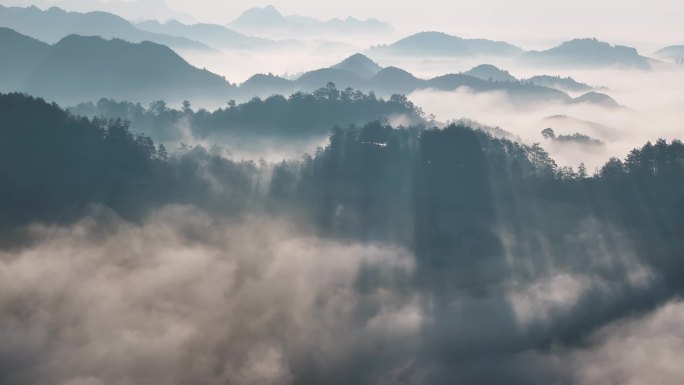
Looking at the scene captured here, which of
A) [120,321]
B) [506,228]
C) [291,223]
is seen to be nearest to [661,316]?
[506,228]

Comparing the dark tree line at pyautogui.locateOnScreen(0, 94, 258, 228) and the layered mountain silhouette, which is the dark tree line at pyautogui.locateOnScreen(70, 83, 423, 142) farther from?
the layered mountain silhouette

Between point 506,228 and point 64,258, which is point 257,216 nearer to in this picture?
point 64,258

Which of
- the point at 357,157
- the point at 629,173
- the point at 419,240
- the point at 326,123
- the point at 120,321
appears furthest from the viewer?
the point at 326,123

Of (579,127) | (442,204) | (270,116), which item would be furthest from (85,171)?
(579,127)

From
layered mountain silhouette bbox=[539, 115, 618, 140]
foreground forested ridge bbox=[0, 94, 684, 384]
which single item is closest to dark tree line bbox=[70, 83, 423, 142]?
foreground forested ridge bbox=[0, 94, 684, 384]

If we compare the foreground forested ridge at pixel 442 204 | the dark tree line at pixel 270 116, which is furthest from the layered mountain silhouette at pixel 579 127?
the foreground forested ridge at pixel 442 204

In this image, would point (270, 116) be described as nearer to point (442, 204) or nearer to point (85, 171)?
point (85, 171)

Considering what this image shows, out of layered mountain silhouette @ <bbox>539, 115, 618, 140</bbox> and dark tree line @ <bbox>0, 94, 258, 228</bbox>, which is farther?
layered mountain silhouette @ <bbox>539, 115, 618, 140</bbox>

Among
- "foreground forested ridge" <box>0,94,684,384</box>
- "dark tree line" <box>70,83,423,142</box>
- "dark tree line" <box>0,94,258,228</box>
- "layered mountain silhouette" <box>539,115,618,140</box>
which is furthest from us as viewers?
"layered mountain silhouette" <box>539,115,618,140</box>
